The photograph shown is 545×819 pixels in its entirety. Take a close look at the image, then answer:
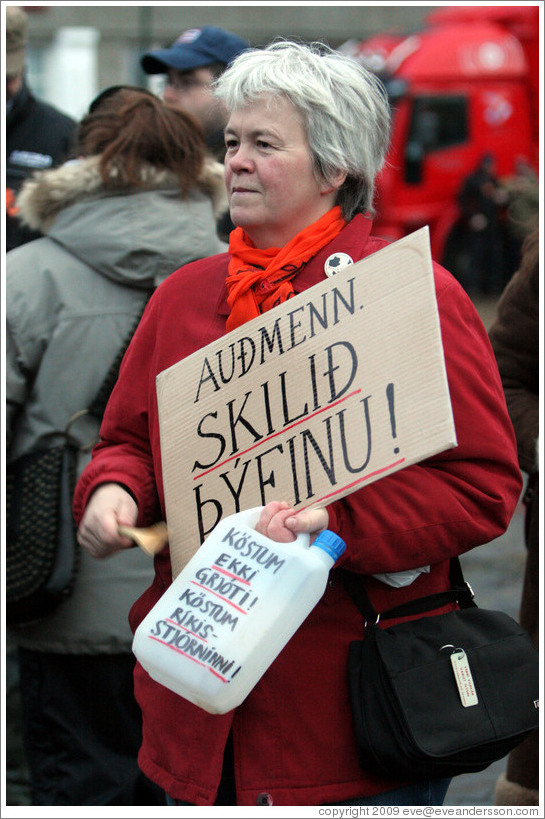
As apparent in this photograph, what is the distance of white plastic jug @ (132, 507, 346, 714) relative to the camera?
1.63 metres

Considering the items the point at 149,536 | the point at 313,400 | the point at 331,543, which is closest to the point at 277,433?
the point at 313,400

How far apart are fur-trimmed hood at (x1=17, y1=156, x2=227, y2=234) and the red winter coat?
1.01 meters

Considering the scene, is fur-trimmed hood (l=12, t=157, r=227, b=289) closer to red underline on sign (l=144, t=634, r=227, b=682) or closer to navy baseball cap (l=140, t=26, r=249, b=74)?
navy baseball cap (l=140, t=26, r=249, b=74)

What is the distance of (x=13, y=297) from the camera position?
9.36 ft

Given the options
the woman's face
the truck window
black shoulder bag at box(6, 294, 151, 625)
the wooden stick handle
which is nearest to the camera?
the wooden stick handle

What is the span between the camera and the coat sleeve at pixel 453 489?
5.85ft

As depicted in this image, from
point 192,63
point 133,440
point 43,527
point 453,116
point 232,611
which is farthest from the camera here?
point 453,116

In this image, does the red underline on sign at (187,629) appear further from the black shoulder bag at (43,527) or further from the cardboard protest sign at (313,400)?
the black shoulder bag at (43,527)

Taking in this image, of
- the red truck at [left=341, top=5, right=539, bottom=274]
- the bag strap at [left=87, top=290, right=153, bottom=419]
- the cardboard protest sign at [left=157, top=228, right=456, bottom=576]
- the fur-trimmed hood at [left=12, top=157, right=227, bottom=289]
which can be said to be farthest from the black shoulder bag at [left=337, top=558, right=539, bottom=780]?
the red truck at [left=341, top=5, right=539, bottom=274]

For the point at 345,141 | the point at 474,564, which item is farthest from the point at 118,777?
the point at 474,564

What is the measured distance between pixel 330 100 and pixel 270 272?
0.33 meters

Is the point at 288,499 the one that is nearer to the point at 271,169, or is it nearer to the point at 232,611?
the point at 232,611

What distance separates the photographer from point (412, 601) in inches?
76.7

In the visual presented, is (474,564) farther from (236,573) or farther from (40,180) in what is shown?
(236,573)
